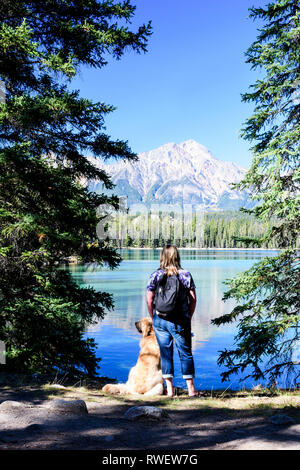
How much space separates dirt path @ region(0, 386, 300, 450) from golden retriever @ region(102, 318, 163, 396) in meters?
0.79

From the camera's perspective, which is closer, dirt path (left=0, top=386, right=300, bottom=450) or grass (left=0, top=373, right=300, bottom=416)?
dirt path (left=0, top=386, right=300, bottom=450)

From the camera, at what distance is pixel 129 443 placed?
3.12m

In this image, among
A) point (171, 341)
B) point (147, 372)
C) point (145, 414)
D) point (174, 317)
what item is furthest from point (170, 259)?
point (145, 414)

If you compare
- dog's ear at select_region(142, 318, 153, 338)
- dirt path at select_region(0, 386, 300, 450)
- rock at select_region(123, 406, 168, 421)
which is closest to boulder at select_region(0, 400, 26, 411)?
dirt path at select_region(0, 386, 300, 450)

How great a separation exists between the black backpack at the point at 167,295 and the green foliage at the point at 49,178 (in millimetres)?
1920

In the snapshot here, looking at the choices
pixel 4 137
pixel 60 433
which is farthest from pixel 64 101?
pixel 60 433

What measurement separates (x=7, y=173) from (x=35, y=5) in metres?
3.94

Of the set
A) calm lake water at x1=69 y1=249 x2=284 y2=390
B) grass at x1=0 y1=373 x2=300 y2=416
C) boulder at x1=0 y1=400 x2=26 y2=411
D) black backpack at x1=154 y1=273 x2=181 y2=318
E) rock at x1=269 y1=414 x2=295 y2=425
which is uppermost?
black backpack at x1=154 y1=273 x2=181 y2=318

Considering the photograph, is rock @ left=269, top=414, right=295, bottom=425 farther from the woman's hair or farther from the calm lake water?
the calm lake water

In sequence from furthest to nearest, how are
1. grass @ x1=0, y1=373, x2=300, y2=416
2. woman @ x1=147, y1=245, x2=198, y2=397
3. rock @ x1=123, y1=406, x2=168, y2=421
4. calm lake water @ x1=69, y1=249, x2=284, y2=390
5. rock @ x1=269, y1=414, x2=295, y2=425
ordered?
calm lake water @ x1=69, y1=249, x2=284, y2=390 → woman @ x1=147, y1=245, x2=198, y2=397 → grass @ x1=0, y1=373, x2=300, y2=416 → rock @ x1=123, y1=406, x2=168, y2=421 → rock @ x1=269, y1=414, x2=295, y2=425

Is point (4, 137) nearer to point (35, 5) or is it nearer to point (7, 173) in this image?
point (7, 173)

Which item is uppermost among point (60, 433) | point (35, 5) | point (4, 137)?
point (35, 5)

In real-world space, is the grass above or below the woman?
below

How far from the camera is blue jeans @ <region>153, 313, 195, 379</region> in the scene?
528 cm
